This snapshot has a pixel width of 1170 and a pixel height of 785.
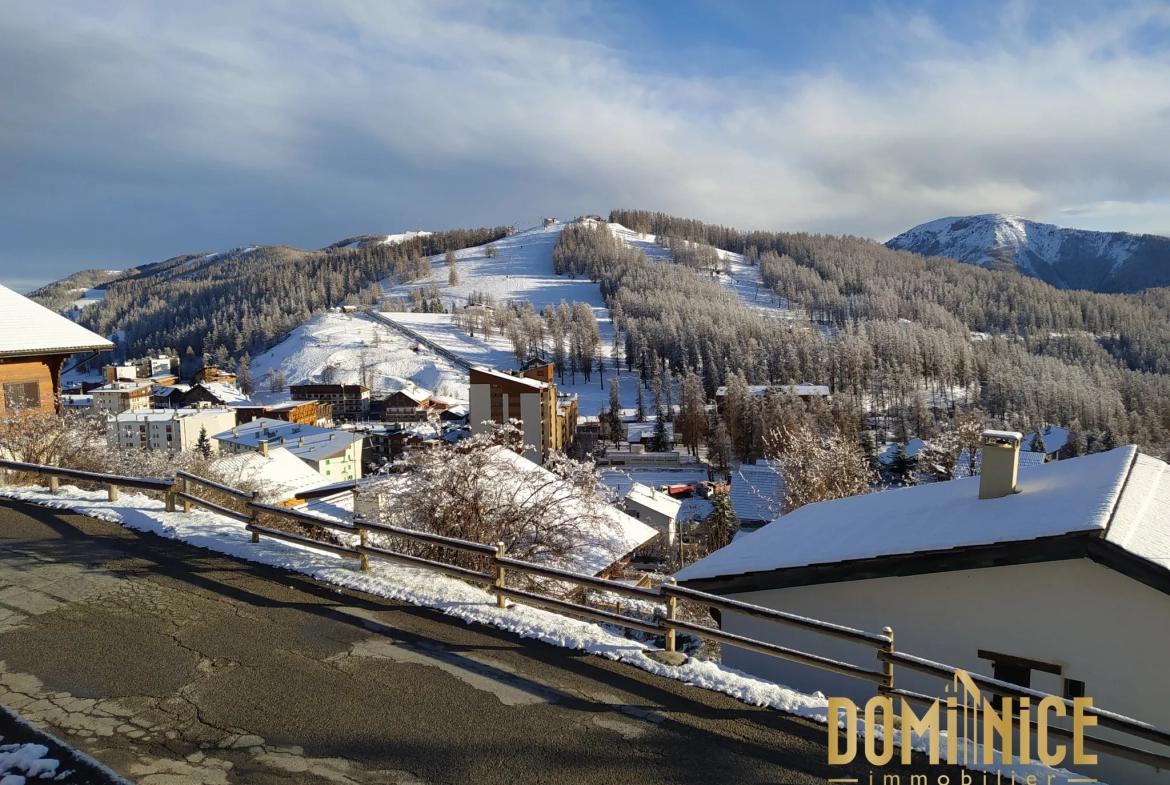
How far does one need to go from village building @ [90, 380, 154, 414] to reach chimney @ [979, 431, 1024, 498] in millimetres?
107304

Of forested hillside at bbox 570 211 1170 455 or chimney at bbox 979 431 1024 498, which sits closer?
chimney at bbox 979 431 1024 498

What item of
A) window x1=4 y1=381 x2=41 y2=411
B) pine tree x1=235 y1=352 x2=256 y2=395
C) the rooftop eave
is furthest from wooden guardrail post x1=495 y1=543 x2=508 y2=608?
pine tree x1=235 y1=352 x2=256 y2=395

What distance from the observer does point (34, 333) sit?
696 inches

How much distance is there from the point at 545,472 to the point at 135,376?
151187 millimetres

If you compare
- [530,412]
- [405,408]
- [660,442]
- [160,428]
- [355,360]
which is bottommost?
[660,442]

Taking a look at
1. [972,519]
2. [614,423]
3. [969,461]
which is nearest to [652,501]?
[969,461]

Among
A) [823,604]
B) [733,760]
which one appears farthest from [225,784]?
[823,604]

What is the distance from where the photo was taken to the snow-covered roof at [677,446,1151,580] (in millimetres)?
7199

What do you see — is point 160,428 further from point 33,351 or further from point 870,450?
point 870,450

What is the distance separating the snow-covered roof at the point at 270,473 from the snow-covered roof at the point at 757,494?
76.5 feet

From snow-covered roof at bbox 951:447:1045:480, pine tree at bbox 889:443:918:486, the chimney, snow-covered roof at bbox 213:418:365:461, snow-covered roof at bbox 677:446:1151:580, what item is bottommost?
pine tree at bbox 889:443:918:486

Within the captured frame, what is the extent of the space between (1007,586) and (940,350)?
13703 cm

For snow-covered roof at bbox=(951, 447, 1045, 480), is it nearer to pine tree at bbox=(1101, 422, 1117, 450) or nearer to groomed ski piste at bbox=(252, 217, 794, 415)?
pine tree at bbox=(1101, 422, 1117, 450)

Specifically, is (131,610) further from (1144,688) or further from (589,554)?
(1144,688)
